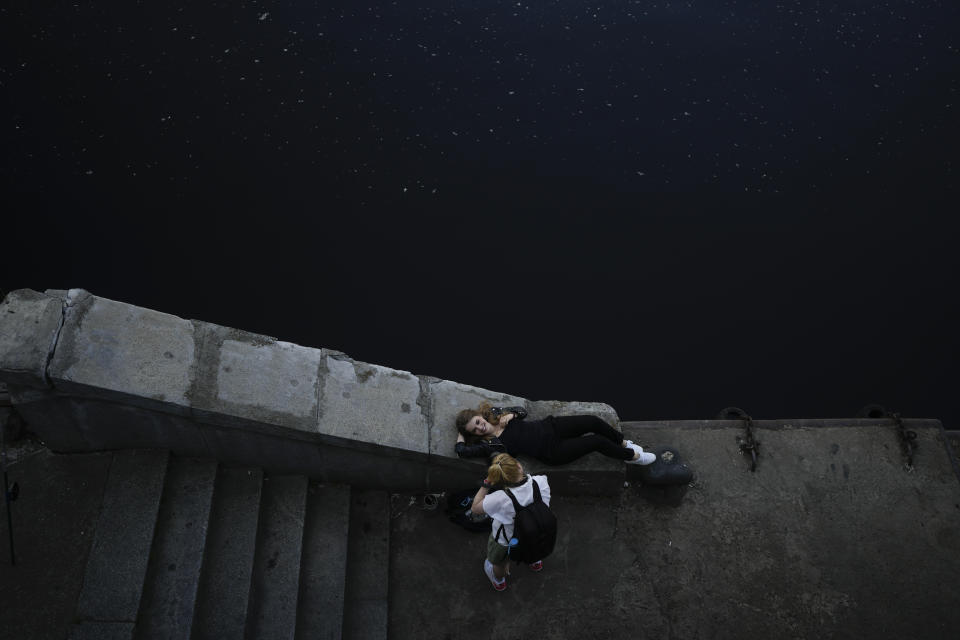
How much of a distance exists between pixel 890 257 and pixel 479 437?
19.0 feet

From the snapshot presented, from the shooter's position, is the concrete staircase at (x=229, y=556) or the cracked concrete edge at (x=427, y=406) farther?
the cracked concrete edge at (x=427, y=406)

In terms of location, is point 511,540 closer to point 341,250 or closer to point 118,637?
point 118,637

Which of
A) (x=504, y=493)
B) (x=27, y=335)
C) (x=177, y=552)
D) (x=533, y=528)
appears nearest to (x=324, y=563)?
(x=177, y=552)

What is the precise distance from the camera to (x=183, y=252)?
28.2 ft

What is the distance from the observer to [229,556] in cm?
579

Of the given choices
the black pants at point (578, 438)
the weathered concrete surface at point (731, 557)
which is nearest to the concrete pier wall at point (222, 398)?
the black pants at point (578, 438)

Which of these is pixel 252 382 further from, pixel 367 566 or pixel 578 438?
pixel 578 438

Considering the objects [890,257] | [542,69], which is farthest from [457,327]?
[890,257]

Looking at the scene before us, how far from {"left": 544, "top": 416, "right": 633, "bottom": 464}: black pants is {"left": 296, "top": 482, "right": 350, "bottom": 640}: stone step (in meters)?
1.69

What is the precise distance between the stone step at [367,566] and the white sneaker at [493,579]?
78 centimetres

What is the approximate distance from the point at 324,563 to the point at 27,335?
8.65 feet

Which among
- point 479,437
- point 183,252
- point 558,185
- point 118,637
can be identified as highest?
point 558,185

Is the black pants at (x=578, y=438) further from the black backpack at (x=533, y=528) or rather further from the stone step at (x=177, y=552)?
the stone step at (x=177, y=552)

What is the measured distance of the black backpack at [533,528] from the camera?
5.30 metres
